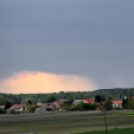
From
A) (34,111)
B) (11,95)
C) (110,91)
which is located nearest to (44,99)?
(11,95)

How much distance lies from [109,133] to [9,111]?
105 m

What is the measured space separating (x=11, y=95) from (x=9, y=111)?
170ft

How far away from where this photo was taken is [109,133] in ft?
116

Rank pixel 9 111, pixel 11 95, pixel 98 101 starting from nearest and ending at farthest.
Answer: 1. pixel 9 111
2. pixel 98 101
3. pixel 11 95

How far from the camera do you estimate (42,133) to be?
131 feet

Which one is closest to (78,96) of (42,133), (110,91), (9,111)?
(110,91)

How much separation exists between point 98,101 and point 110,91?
33.3 metres

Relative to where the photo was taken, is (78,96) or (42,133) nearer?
(42,133)

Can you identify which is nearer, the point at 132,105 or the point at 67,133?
the point at 67,133

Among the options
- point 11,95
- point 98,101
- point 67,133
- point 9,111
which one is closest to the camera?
point 67,133

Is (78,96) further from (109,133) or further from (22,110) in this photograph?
(109,133)

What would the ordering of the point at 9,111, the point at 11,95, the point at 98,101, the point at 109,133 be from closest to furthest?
the point at 109,133
the point at 9,111
the point at 98,101
the point at 11,95

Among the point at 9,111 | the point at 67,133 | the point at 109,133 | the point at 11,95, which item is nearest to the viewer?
the point at 109,133

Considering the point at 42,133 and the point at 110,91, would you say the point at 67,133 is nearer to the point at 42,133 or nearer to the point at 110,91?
the point at 42,133
